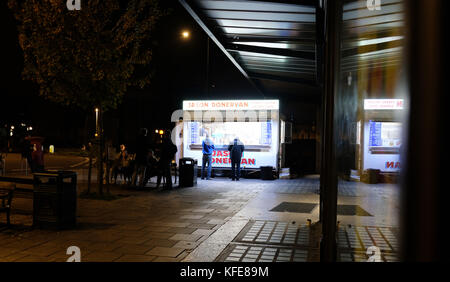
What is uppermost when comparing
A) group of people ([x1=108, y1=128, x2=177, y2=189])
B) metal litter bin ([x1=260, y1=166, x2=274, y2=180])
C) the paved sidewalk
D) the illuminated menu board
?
the illuminated menu board

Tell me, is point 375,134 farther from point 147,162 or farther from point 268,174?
point 147,162

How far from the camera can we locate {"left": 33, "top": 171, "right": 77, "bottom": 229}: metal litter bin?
6.74 m

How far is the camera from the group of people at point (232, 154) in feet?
50.9

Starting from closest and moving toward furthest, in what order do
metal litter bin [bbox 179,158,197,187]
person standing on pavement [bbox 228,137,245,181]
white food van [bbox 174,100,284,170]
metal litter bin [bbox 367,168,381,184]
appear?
metal litter bin [bbox 179,158,197,187]
metal litter bin [bbox 367,168,381,184]
person standing on pavement [bbox 228,137,245,181]
white food van [bbox 174,100,284,170]

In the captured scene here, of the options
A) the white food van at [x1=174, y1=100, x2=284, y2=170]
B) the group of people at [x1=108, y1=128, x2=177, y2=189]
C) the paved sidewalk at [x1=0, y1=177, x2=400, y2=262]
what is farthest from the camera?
the white food van at [x1=174, y1=100, x2=284, y2=170]

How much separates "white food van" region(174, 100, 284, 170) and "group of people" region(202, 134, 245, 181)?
75cm

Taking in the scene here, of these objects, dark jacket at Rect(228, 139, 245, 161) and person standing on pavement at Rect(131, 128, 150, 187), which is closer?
person standing on pavement at Rect(131, 128, 150, 187)

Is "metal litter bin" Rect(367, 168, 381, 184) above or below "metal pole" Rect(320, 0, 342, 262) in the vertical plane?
below

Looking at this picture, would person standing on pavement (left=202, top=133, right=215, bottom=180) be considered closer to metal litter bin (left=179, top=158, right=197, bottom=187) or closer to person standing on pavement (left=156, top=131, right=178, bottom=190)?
metal litter bin (left=179, top=158, right=197, bottom=187)

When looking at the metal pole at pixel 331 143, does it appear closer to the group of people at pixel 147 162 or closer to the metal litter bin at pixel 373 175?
the group of people at pixel 147 162

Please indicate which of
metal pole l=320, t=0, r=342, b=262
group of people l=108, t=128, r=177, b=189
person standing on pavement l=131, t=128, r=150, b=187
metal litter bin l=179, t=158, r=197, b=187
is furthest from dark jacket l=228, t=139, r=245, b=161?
metal pole l=320, t=0, r=342, b=262
